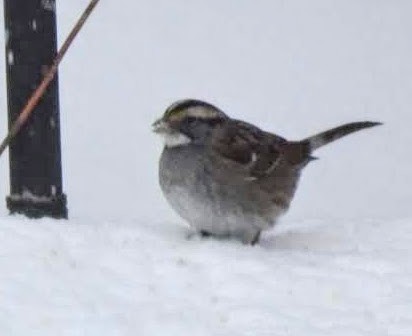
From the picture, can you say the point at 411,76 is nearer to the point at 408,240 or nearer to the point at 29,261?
the point at 408,240

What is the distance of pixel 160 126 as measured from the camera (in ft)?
20.5

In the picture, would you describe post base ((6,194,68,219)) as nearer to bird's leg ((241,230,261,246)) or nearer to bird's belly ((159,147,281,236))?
bird's belly ((159,147,281,236))

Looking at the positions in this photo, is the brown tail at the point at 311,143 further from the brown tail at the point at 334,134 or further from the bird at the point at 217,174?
the bird at the point at 217,174

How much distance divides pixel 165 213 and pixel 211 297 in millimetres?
2548

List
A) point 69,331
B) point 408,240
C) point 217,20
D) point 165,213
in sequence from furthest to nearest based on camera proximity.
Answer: point 217,20, point 165,213, point 408,240, point 69,331

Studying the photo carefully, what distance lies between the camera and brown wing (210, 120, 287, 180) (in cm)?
636

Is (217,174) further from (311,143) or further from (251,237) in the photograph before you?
(311,143)

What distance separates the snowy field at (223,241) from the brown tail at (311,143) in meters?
0.23

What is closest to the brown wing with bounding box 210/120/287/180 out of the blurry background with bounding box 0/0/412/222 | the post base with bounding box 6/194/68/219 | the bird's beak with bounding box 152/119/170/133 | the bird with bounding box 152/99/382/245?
the bird with bounding box 152/99/382/245

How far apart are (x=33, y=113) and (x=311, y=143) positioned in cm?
111

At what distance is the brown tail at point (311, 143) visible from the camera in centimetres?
662

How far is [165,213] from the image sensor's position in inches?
311

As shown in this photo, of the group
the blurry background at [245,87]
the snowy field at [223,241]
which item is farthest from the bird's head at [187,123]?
the blurry background at [245,87]

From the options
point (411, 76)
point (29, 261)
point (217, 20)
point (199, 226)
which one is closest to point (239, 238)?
point (199, 226)
